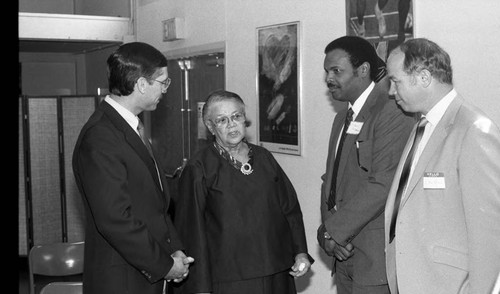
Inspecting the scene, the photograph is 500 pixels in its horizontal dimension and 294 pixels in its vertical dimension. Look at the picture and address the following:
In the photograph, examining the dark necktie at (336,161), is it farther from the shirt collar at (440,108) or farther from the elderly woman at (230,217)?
the shirt collar at (440,108)

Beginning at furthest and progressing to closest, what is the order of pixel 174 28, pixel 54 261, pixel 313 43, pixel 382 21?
pixel 174 28
pixel 313 43
pixel 382 21
pixel 54 261

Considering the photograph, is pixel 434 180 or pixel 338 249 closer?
pixel 434 180

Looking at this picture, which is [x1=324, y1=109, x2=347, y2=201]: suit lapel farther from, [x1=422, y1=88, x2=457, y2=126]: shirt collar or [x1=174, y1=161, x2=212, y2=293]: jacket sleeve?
[x1=422, y1=88, x2=457, y2=126]: shirt collar

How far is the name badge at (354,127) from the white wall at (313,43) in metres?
0.66

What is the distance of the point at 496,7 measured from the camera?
303 centimetres

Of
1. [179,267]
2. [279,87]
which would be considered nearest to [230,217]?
[179,267]

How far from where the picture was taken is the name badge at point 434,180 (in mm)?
2203

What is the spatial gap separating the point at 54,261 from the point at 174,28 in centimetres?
354

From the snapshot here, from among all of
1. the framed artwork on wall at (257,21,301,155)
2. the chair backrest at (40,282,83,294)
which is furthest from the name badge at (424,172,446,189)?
the framed artwork on wall at (257,21,301,155)

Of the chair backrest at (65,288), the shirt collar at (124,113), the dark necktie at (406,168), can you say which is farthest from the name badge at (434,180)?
the chair backrest at (65,288)

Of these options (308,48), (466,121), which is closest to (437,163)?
(466,121)

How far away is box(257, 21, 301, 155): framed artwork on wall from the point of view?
469 cm

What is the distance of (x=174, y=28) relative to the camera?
640cm

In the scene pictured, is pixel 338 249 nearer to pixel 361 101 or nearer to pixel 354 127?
pixel 354 127
